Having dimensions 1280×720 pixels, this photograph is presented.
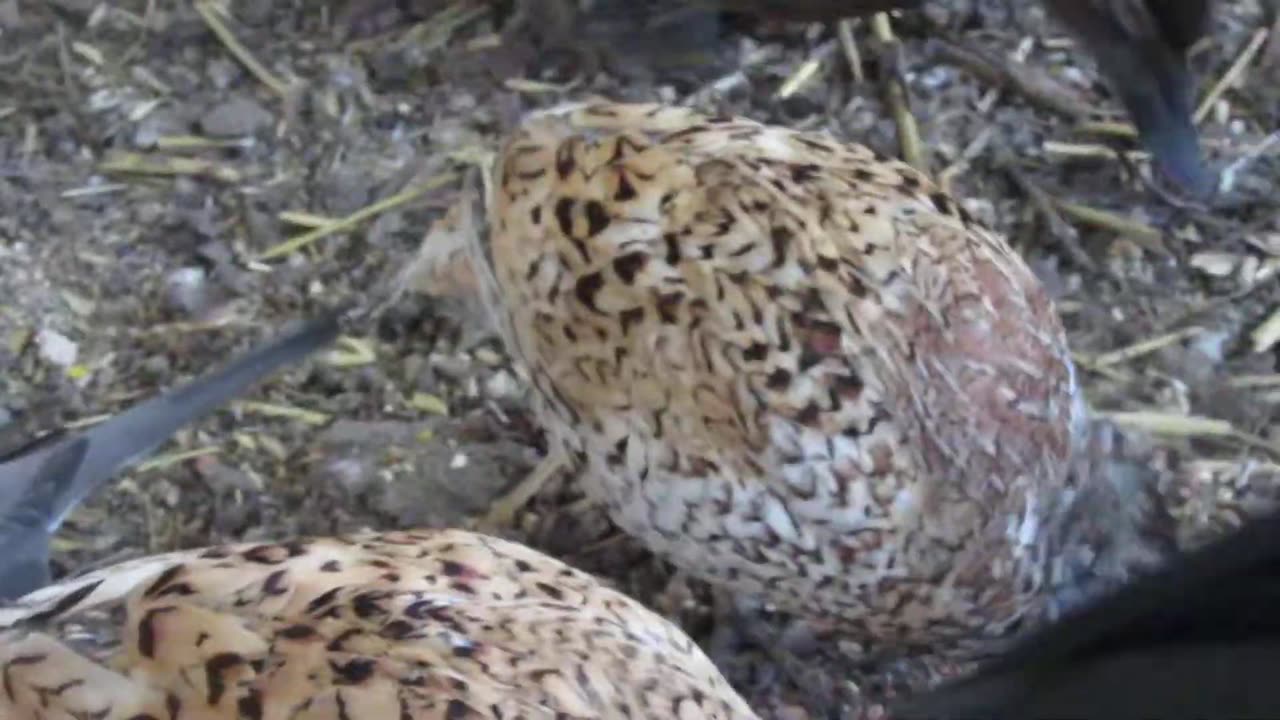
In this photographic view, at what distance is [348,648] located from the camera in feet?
5.20

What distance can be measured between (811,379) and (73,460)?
91 cm

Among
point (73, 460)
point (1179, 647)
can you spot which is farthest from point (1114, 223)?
point (1179, 647)

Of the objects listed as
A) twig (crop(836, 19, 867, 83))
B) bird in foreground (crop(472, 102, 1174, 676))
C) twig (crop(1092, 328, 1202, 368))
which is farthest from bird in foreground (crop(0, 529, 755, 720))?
twig (crop(836, 19, 867, 83))

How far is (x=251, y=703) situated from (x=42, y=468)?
0.69 m

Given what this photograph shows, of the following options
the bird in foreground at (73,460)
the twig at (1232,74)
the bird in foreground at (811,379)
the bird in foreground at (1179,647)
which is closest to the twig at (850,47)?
the twig at (1232,74)

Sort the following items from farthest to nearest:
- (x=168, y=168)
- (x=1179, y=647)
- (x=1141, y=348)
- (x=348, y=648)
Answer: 1. (x=168, y=168)
2. (x=1141, y=348)
3. (x=348, y=648)
4. (x=1179, y=647)

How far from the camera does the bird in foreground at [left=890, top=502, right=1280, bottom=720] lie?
0.81 meters

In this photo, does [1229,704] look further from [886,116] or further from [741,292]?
[886,116]

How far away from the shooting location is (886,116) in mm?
2984

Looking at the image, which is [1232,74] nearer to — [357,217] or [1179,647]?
[357,217]

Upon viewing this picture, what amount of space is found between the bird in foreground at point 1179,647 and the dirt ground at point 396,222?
142 centimetres

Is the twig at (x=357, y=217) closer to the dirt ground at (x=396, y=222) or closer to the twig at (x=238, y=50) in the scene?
the dirt ground at (x=396, y=222)

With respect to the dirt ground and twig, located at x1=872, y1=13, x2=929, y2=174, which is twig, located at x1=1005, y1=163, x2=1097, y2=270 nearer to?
the dirt ground

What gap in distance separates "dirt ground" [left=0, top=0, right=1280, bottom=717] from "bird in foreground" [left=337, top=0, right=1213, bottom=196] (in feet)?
0.21
